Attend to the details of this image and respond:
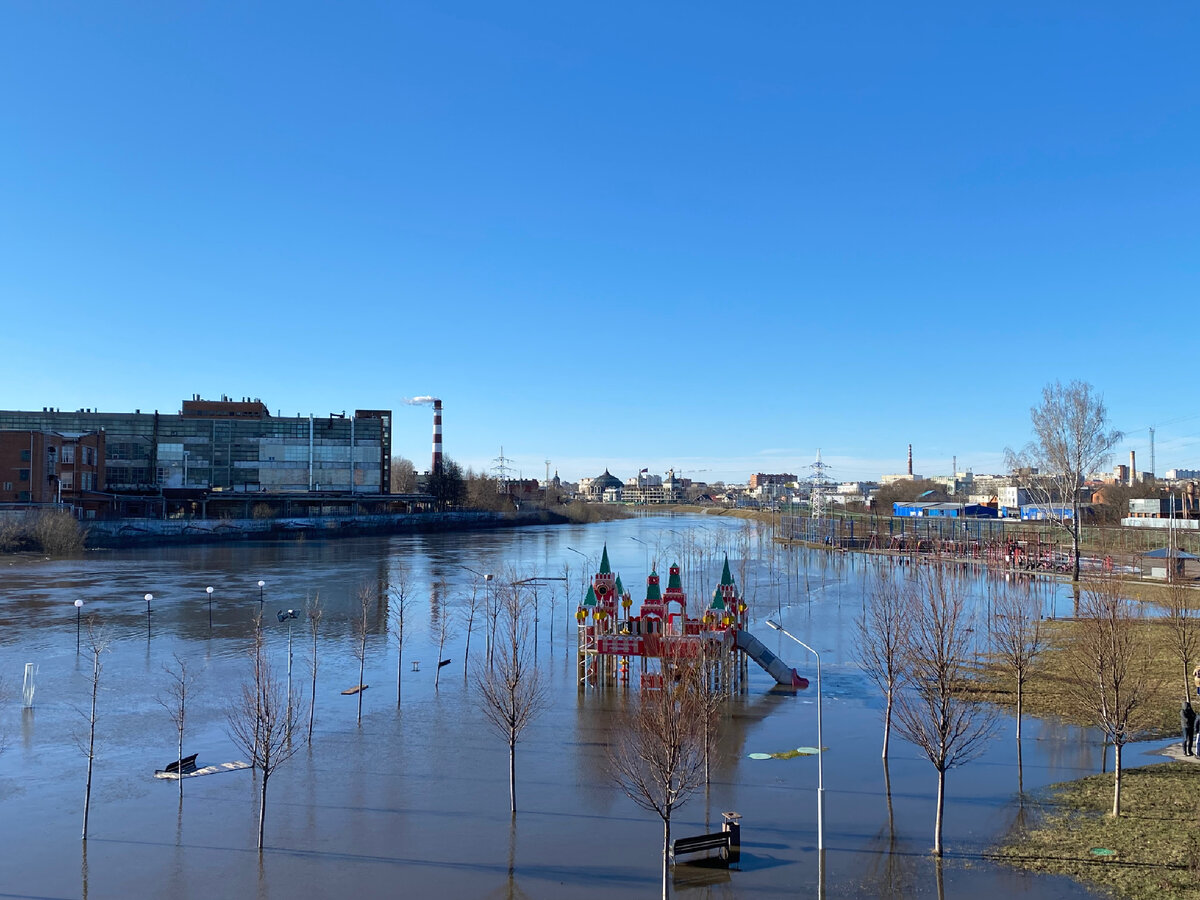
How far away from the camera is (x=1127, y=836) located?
16016 mm

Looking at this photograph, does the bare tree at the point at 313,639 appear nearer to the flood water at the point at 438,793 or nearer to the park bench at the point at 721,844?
the flood water at the point at 438,793

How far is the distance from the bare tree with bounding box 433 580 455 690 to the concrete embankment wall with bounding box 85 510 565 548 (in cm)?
4853

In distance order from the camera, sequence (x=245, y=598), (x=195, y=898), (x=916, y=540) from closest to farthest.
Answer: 1. (x=195, y=898)
2. (x=245, y=598)
3. (x=916, y=540)

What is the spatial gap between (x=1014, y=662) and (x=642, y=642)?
481 inches

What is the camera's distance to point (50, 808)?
18594mm

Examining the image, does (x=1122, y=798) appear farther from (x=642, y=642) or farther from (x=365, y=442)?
(x=365, y=442)

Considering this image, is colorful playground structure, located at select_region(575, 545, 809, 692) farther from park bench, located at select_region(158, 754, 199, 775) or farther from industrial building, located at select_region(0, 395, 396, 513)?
industrial building, located at select_region(0, 395, 396, 513)

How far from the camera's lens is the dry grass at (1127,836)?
14273mm

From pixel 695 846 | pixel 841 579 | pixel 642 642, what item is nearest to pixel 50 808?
pixel 695 846

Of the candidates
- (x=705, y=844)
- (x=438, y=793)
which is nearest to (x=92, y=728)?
(x=438, y=793)

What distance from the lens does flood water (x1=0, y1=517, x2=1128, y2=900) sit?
50.3 ft

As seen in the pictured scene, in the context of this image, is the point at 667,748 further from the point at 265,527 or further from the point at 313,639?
the point at 265,527

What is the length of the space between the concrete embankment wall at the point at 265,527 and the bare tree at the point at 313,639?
163ft

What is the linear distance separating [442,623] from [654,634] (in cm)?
1510
